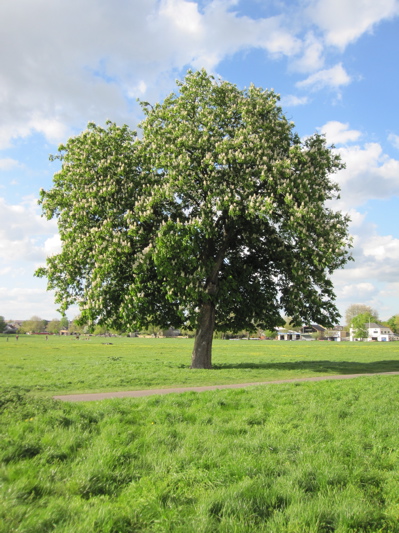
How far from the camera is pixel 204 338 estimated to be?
25.0 m

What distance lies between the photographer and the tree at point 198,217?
71.2 feet

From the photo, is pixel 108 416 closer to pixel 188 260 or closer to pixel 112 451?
pixel 112 451

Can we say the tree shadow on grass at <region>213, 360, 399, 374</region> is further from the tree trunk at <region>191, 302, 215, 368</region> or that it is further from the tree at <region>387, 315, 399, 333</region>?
the tree at <region>387, 315, 399, 333</region>

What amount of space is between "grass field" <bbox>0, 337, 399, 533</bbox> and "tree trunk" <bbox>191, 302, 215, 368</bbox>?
13.6m

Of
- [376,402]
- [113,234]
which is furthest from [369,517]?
[113,234]

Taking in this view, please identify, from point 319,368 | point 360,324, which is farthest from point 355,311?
point 319,368

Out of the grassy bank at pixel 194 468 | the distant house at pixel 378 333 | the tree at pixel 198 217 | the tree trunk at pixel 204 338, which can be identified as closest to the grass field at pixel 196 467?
the grassy bank at pixel 194 468

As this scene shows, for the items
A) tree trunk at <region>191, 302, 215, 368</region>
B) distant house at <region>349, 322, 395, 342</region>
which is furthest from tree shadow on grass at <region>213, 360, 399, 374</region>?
distant house at <region>349, 322, 395, 342</region>

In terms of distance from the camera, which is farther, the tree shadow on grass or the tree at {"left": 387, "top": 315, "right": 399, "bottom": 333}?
the tree at {"left": 387, "top": 315, "right": 399, "bottom": 333}

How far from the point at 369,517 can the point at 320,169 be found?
21.7m

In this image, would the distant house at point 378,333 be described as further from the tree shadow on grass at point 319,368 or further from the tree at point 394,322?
the tree shadow on grass at point 319,368

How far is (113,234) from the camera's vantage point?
21719 mm

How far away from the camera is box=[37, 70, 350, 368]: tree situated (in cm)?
2170

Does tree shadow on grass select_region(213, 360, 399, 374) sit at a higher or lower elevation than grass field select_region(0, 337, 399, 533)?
lower
